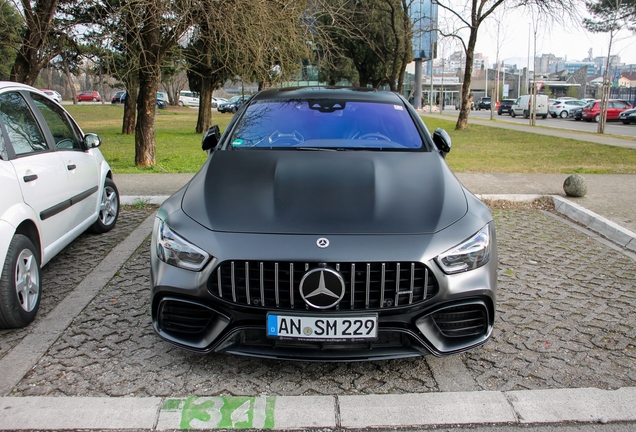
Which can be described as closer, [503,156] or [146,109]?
[146,109]

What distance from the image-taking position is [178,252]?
2850mm

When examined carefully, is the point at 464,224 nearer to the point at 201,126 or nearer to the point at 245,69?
the point at 245,69

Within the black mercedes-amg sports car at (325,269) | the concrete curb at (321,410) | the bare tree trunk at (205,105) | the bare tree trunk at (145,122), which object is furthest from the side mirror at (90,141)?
the bare tree trunk at (205,105)

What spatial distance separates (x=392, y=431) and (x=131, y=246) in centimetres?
379

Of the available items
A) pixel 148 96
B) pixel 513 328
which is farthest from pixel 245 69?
pixel 513 328

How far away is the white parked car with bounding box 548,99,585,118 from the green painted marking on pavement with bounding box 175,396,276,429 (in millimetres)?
41814

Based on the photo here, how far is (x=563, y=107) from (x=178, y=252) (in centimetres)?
4283

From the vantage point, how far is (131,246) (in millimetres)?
5449

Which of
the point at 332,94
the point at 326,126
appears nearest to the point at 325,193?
the point at 326,126

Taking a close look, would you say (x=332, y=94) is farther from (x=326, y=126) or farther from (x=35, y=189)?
(x=35, y=189)

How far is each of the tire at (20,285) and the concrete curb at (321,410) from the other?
861 mm

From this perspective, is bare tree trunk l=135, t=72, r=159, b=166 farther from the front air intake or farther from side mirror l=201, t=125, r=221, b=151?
the front air intake

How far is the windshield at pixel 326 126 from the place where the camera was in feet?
13.1

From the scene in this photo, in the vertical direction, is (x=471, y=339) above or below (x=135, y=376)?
above
